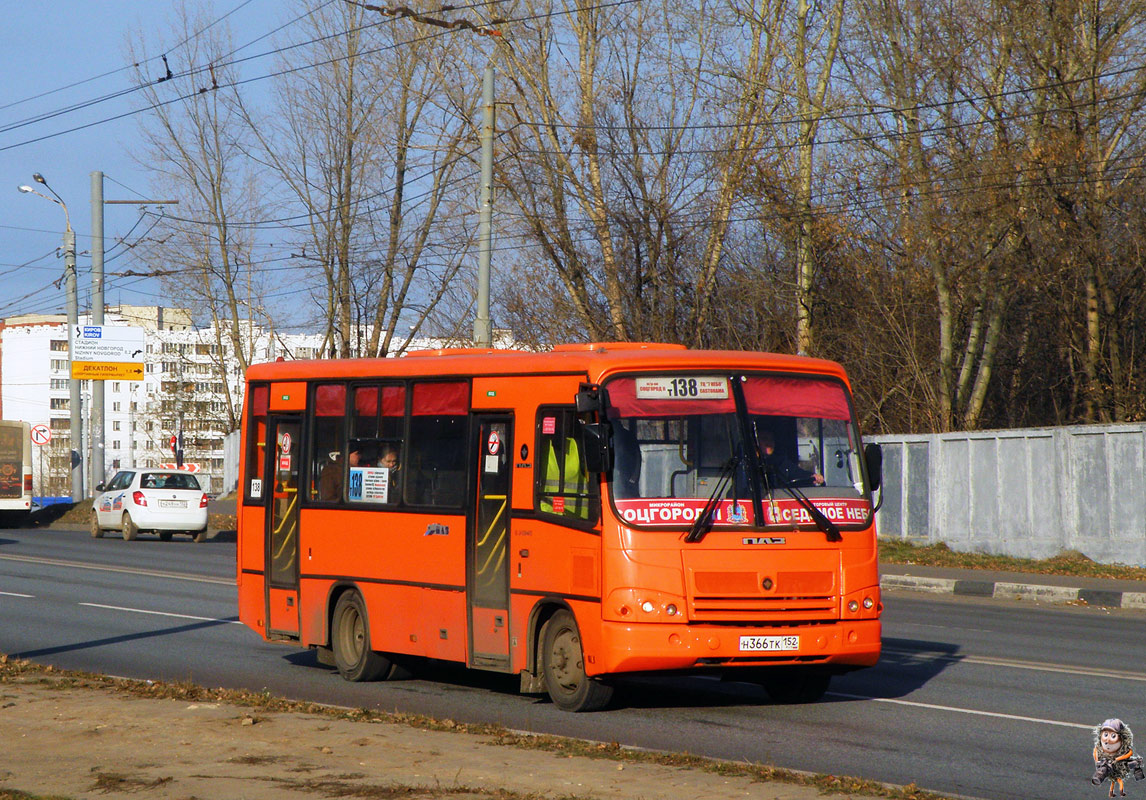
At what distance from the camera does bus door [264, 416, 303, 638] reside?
12398 mm

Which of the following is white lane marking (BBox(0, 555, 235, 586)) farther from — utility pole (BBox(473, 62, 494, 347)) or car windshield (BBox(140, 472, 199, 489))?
utility pole (BBox(473, 62, 494, 347))

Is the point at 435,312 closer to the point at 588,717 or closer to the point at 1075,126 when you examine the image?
the point at 1075,126

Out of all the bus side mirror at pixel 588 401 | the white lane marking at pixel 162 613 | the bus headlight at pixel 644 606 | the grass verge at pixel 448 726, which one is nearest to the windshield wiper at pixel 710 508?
the bus headlight at pixel 644 606

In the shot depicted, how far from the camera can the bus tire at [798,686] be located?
10.3m

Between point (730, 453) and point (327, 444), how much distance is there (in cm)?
410

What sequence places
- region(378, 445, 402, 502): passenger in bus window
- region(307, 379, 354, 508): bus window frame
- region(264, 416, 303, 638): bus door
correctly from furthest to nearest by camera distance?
region(264, 416, 303, 638): bus door, region(307, 379, 354, 508): bus window frame, region(378, 445, 402, 502): passenger in bus window

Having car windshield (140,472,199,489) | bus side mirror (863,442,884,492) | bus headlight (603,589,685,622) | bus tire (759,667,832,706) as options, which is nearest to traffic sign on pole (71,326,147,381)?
car windshield (140,472,199,489)

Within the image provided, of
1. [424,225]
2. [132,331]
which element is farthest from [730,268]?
[132,331]

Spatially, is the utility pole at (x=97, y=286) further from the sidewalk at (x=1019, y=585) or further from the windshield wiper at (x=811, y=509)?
the windshield wiper at (x=811, y=509)

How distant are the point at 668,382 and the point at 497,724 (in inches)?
104

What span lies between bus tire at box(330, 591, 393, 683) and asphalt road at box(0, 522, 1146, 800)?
176 mm

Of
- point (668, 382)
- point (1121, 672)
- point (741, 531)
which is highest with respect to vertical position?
point (668, 382)

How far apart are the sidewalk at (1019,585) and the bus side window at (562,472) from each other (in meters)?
9.39

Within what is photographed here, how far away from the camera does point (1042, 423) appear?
2933 cm
